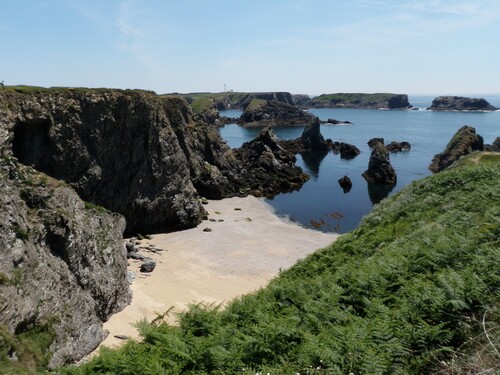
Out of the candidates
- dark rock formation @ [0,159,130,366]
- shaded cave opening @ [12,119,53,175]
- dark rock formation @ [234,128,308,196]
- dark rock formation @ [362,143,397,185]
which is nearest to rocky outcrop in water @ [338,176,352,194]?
dark rock formation @ [362,143,397,185]

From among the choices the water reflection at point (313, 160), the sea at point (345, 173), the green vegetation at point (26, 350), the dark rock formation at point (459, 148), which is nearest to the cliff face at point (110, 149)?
the green vegetation at point (26, 350)

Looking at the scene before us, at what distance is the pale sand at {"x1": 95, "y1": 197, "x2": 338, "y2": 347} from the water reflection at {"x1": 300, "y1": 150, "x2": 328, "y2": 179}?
36057mm

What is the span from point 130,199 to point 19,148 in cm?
1433

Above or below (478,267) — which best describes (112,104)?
above

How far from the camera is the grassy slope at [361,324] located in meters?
8.16

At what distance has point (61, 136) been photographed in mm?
39406

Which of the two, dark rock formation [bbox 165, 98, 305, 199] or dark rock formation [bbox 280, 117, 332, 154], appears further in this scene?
dark rock formation [bbox 280, 117, 332, 154]

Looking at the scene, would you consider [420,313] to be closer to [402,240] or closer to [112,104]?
[402,240]

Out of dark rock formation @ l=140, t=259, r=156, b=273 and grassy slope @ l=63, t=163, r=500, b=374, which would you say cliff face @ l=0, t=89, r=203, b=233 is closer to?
dark rock formation @ l=140, t=259, r=156, b=273

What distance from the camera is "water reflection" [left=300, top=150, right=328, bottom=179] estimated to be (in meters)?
96.1

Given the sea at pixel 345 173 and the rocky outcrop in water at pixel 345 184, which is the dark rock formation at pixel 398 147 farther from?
the rocky outcrop in water at pixel 345 184

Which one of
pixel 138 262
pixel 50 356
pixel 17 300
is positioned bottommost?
pixel 138 262

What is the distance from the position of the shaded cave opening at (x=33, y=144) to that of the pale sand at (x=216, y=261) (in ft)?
41.6

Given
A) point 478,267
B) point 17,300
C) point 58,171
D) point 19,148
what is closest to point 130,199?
point 58,171
